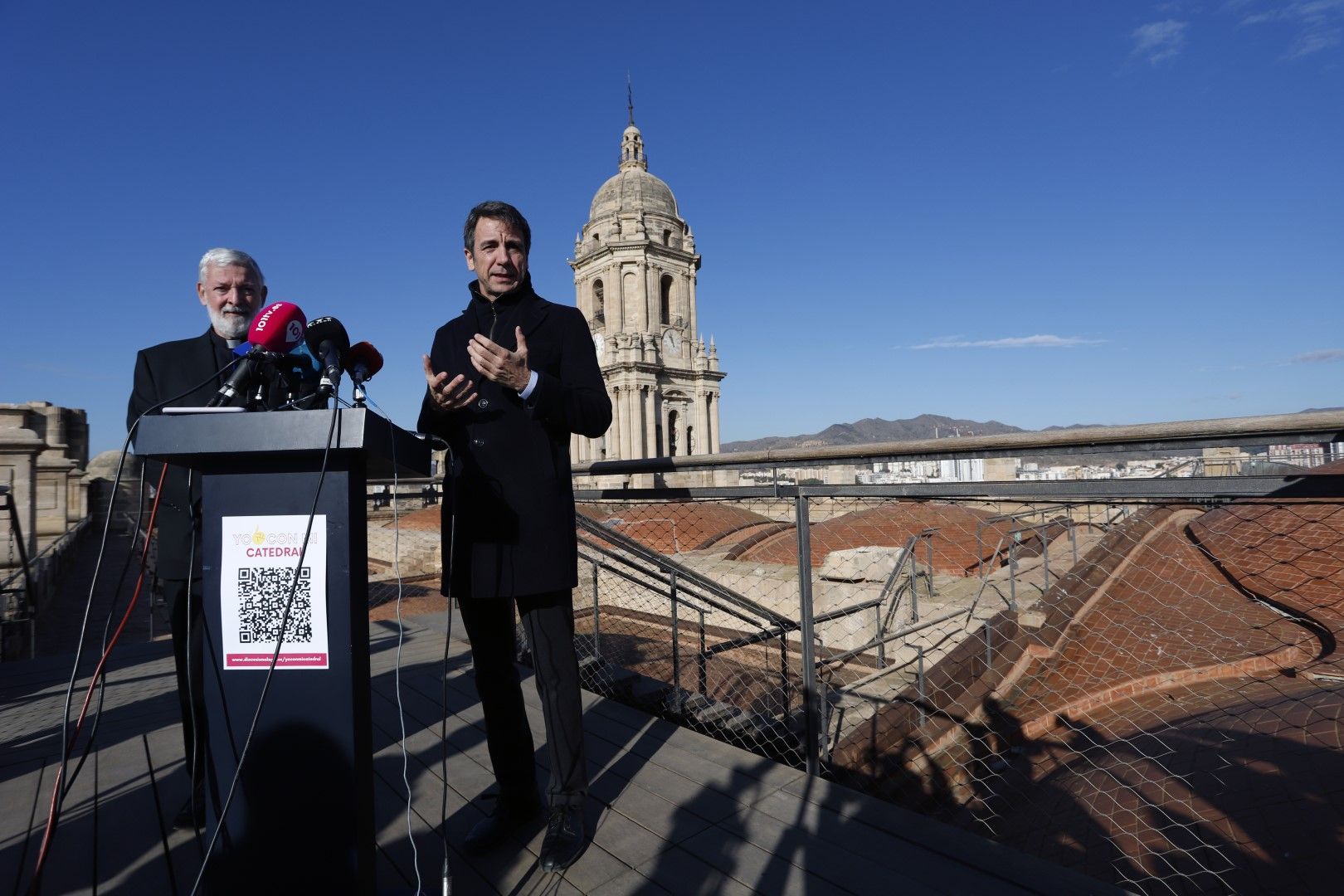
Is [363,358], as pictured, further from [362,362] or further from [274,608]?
[274,608]

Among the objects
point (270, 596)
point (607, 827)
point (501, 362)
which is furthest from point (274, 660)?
point (607, 827)

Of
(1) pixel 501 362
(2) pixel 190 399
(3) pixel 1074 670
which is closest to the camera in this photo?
(1) pixel 501 362

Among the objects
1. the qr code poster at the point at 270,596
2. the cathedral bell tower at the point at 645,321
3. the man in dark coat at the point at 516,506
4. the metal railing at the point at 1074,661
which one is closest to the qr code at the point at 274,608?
the qr code poster at the point at 270,596

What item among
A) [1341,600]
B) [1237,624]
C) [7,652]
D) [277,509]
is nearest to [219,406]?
[277,509]

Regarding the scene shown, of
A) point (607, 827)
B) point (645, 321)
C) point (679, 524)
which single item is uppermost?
point (645, 321)

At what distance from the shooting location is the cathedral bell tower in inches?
1737

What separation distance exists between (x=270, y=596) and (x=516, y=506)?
0.79 m

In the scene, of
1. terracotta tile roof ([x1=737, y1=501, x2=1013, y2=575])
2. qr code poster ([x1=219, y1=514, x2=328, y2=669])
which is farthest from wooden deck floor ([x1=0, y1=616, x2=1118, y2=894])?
terracotta tile roof ([x1=737, y1=501, x2=1013, y2=575])

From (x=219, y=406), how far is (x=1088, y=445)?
278cm

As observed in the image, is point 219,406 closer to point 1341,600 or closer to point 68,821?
point 68,821

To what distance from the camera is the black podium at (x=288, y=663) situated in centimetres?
180

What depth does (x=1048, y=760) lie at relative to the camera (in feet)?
18.5

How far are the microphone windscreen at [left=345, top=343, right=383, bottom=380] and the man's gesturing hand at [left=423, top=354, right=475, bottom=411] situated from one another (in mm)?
180

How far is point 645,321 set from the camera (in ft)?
149
